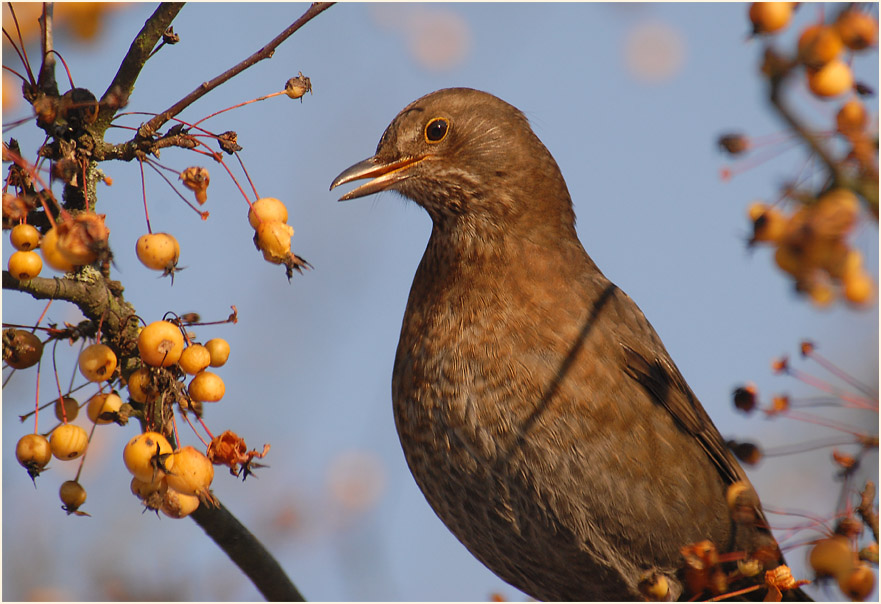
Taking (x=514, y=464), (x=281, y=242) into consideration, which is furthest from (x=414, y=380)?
(x=281, y=242)

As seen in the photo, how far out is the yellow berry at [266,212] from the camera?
2.95 meters

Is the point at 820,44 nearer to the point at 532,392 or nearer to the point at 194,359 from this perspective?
the point at 194,359

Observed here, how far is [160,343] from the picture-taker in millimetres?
2836

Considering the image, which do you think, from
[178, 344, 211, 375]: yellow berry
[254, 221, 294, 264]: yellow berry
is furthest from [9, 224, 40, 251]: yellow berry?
[254, 221, 294, 264]: yellow berry

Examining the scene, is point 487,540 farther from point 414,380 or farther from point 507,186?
point 507,186

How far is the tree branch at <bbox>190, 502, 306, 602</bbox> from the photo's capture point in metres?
3.68

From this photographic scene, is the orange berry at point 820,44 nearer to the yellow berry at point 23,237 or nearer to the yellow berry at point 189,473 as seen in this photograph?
the yellow berry at point 189,473

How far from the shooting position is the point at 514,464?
14.0ft

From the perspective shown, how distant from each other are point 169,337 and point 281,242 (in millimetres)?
437

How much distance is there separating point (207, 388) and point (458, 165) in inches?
87.4

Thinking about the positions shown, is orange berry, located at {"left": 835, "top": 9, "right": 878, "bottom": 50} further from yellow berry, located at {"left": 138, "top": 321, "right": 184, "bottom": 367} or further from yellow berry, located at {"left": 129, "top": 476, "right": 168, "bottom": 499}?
yellow berry, located at {"left": 129, "top": 476, "right": 168, "bottom": 499}

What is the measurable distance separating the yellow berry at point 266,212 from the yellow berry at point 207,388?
19.2 inches

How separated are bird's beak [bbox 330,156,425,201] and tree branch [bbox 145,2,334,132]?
1.74 metres

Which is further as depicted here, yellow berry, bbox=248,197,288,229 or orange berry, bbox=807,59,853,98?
yellow berry, bbox=248,197,288,229
